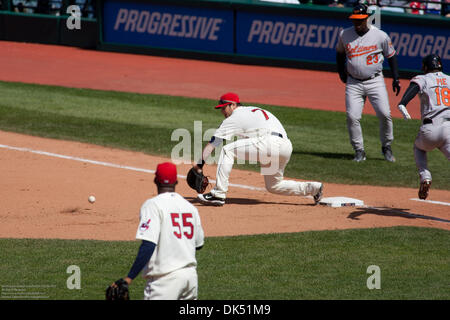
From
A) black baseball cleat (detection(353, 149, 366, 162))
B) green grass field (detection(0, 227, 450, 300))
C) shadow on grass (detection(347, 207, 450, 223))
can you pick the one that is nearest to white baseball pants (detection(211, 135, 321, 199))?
shadow on grass (detection(347, 207, 450, 223))

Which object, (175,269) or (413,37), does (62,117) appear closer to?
(413,37)

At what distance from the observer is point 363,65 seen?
12.9 meters

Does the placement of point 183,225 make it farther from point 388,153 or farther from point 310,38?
point 310,38

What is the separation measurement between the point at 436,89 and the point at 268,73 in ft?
42.8

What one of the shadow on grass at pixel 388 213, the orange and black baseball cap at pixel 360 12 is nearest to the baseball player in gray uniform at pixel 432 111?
the shadow on grass at pixel 388 213

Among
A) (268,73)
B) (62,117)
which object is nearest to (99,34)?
(268,73)

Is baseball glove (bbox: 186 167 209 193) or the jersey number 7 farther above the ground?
baseball glove (bbox: 186 167 209 193)

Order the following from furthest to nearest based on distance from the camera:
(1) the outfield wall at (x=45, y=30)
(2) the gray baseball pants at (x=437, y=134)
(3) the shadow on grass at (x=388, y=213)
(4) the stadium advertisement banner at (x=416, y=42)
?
(1) the outfield wall at (x=45, y=30) → (4) the stadium advertisement banner at (x=416, y=42) → (3) the shadow on grass at (x=388, y=213) → (2) the gray baseball pants at (x=437, y=134)

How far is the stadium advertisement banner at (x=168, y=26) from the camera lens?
2336 cm

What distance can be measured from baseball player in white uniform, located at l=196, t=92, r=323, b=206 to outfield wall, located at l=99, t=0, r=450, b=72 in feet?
38.3

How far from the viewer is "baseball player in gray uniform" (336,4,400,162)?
1286cm

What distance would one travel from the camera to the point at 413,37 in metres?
21.0

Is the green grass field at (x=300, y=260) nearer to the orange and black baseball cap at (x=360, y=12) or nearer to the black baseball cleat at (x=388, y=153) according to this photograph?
the black baseball cleat at (x=388, y=153)

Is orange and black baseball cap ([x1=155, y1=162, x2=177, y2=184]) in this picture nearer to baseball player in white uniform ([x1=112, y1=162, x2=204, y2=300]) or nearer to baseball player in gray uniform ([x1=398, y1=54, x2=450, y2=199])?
baseball player in white uniform ([x1=112, y1=162, x2=204, y2=300])
